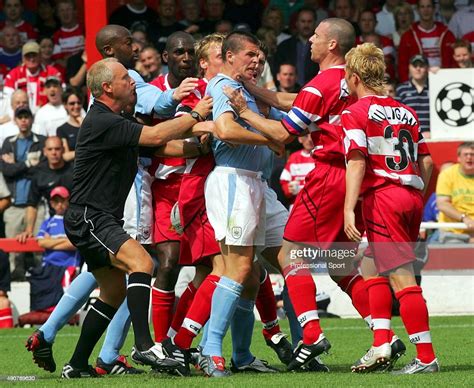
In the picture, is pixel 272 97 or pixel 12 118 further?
pixel 12 118

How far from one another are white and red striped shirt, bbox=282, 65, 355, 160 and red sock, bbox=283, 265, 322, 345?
2.62ft

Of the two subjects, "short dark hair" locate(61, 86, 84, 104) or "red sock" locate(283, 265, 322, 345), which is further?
"short dark hair" locate(61, 86, 84, 104)

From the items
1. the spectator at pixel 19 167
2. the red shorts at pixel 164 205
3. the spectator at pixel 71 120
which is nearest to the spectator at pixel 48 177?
the spectator at pixel 19 167

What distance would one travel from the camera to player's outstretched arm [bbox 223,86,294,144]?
795cm

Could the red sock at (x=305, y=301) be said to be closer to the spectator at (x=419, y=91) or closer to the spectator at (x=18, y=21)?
the spectator at (x=419, y=91)

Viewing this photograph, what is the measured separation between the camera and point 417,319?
25.4ft

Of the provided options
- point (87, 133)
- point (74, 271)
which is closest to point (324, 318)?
point (74, 271)

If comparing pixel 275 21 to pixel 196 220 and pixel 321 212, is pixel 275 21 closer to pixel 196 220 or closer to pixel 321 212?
pixel 196 220

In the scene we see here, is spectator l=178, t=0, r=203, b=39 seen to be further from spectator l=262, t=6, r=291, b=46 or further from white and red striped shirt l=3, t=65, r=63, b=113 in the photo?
white and red striped shirt l=3, t=65, r=63, b=113

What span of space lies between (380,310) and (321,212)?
765 millimetres

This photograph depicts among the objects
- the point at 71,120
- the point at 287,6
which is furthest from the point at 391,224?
the point at 287,6

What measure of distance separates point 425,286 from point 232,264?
6168mm

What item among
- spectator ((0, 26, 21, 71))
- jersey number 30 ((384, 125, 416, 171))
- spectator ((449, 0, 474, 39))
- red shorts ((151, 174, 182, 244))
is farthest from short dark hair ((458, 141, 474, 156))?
spectator ((0, 26, 21, 71))

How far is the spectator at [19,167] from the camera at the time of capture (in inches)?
594
